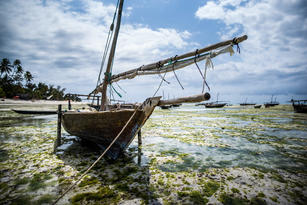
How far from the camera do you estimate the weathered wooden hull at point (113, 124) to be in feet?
12.0

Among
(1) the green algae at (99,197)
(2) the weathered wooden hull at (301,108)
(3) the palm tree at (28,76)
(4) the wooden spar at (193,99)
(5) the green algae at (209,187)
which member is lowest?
(5) the green algae at (209,187)

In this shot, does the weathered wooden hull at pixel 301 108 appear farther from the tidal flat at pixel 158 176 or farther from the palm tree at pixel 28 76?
the palm tree at pixel 28 76

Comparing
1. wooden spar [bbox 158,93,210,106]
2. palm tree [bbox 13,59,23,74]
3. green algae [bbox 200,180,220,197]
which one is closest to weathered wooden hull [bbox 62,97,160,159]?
wooden spar [bbox 158,93,210,106]

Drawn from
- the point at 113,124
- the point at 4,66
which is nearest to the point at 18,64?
the point at 4,66

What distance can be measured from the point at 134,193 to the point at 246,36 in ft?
12.9

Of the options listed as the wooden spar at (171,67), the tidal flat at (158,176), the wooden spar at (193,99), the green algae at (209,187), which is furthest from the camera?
the wooden spar at (171,67)

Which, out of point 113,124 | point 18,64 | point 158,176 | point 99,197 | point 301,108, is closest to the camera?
point 99,197

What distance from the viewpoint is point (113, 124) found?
13.3 ft

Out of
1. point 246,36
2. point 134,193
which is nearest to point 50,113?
point 134,193

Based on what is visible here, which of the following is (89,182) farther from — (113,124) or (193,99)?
(193,99)

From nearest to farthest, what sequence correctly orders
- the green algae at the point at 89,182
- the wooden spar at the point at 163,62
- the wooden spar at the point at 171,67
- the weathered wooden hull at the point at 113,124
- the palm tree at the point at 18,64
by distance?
the green algae at the point at 89,182, the wooden spar at the point at 163,62, the weathered wooden hull at the point at 113,124, the wooden spar at the point at 171,67, the palm tree at the point at 18,64

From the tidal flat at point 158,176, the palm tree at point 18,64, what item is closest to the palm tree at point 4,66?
the palm tree at point 18,64

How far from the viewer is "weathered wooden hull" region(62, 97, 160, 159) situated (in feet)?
12.0

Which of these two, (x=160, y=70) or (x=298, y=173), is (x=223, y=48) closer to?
(x=160, y=70)
